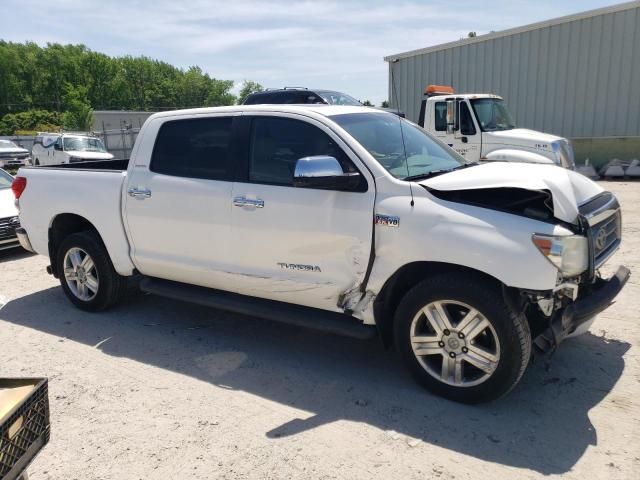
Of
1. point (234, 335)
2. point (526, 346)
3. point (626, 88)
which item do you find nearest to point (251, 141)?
point (234, 335)

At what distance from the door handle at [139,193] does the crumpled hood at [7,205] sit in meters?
4.14

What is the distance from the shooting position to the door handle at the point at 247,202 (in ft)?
13.2

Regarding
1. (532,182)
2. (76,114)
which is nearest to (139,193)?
(532,182)

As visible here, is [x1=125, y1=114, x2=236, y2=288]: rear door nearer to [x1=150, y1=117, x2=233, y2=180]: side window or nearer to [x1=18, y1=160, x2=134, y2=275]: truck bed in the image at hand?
[x1=150, y1=117, x2=233, y2=180]: side window

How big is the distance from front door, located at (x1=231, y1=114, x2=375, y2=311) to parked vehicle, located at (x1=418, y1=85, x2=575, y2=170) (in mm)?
7090

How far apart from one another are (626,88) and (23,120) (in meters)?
80.5

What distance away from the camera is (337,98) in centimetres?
1255

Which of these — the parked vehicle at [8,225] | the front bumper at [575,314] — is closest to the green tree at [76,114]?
the parked vehicle at [8,225]

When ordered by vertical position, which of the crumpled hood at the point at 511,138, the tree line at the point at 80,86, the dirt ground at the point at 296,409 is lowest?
the dirt ground at the point at 296,409

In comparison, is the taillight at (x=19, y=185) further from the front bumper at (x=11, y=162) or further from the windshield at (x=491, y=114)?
the front bumper at (x=11, y=162)

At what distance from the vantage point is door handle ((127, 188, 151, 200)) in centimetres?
466

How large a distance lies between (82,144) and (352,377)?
20.0 m

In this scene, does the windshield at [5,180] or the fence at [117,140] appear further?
the fence at [117,140]

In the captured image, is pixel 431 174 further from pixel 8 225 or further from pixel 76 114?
pixel 76 114
